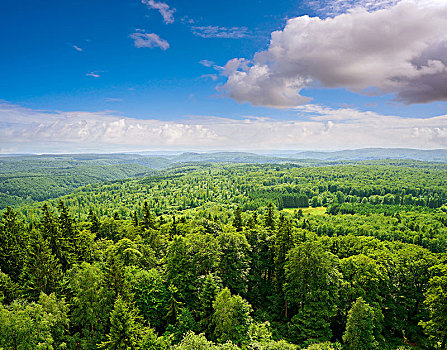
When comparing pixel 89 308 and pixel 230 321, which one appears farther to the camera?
pixel 89 308

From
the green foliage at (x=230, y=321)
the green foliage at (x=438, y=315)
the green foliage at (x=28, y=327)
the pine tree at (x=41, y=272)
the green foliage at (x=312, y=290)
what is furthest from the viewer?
the pine tree at (x=41, y=272)

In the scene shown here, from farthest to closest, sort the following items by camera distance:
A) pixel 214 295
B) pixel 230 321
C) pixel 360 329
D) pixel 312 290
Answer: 1. pixel 214 295
2. pixel 312 290
3. pixel 360 329
4. pixel 230 321

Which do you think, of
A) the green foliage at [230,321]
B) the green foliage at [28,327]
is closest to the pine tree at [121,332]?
the green foliage at [28,327]

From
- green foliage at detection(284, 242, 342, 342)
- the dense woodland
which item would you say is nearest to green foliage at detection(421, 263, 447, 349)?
the dense woodland

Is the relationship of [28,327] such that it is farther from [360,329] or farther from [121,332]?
[360,329]

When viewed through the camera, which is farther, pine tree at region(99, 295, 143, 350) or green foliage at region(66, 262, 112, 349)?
green foliage at region(66, 262, 112, 349)

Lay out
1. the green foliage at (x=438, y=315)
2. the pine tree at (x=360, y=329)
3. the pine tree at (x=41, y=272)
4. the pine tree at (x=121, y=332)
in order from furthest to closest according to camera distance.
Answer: the pine tree at (x=41, y=272) → the green foliage at (x=438, y=315) → the pine tree at (x=360, y=329) → the pine tree at (x=121, y=332)

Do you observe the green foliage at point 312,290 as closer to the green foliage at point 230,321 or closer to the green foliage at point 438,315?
the green foliage at point 230,321

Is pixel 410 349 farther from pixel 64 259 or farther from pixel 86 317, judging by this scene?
pixel 64 259

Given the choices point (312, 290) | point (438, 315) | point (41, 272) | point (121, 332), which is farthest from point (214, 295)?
point (438, 315)

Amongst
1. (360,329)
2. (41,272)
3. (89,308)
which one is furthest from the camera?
(41,272)

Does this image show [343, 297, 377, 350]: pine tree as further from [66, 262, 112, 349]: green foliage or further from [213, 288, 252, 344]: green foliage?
[66, 262, 112, 349]: green foliage
